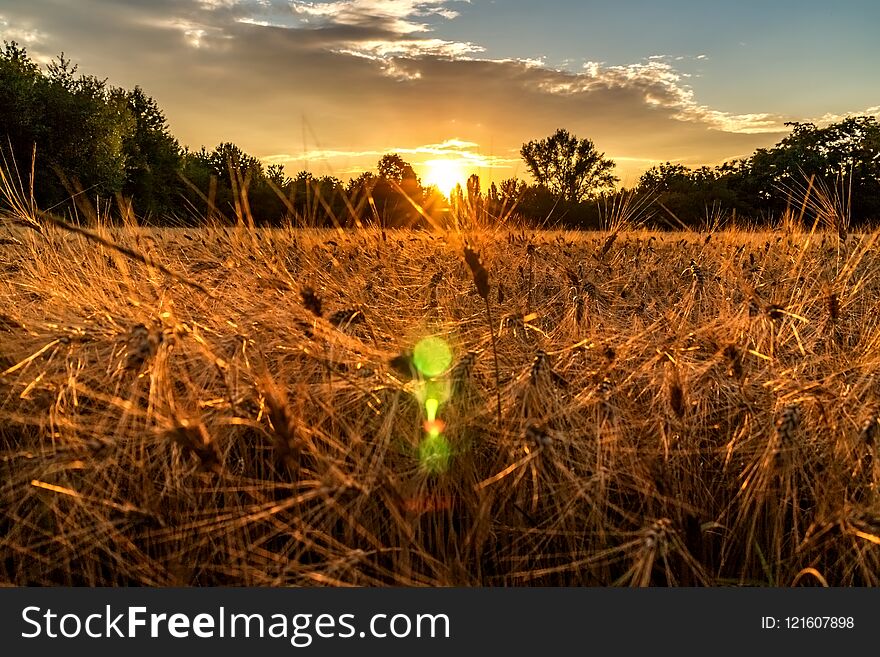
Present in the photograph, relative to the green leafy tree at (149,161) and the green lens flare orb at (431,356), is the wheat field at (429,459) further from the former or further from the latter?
the green leafy tree at (149,161)

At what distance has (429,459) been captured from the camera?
1.99 metres

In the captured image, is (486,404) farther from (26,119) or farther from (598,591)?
(26,119)

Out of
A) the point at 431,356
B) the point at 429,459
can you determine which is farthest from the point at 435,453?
the point at 431,356

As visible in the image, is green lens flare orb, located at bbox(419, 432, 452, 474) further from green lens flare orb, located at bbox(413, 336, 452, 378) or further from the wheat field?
green lens flare orb, located at bbox(413, 336, 452, 378)

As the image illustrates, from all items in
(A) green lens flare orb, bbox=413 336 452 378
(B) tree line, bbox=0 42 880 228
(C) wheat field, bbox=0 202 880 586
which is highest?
(B) tree line, bbox=0 42 880 228

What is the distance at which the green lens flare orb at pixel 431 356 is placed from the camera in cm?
207

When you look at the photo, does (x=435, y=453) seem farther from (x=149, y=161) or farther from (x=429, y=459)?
(x=149, y=161)

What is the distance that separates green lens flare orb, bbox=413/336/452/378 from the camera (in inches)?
81.5

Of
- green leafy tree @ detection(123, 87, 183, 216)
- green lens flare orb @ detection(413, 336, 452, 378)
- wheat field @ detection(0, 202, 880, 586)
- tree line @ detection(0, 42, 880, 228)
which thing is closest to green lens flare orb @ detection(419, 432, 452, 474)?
wheat field @ detection(0, 202, 880, 586)

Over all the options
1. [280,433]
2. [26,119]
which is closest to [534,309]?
[280,433]

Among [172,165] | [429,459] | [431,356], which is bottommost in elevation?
[429,459]

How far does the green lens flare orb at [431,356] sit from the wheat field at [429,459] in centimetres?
2

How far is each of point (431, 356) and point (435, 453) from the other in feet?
1.66

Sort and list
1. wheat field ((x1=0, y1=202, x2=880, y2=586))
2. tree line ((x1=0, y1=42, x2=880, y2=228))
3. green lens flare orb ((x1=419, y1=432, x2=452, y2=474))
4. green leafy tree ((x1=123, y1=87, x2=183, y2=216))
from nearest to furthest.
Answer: wheat field ((x1=0, y1=202, x2=880, y2=586)) → green lens flare orb ((x1=419, y1=432, x2=452, y2=474)) → tree line ((x1=0, y1=42, x2=880, y2=228)) → green leafy tree ((x1=123, y1=87, x2=183, y2=216))
